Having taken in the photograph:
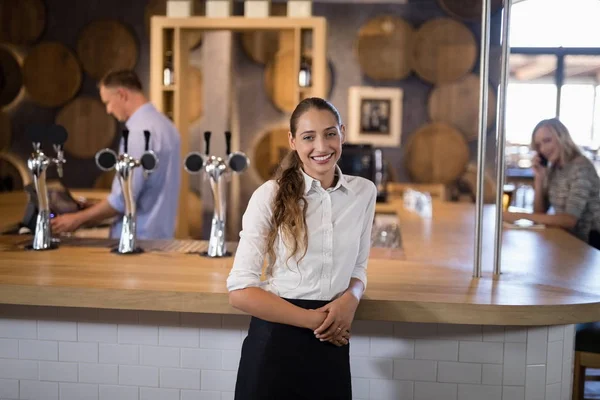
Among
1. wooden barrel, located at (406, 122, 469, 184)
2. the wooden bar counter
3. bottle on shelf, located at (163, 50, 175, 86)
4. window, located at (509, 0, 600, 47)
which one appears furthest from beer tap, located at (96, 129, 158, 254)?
window, located at (509, 0, 600, 47)

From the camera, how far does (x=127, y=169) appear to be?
2.63 metres

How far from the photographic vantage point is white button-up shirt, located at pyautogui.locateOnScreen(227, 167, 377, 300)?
173cm

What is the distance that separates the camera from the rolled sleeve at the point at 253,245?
67.7 inches

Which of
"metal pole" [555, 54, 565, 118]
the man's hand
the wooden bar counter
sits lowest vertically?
the wooden bar counter

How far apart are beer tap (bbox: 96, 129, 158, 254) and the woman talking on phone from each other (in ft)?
3.26

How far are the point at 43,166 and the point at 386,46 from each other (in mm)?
4547

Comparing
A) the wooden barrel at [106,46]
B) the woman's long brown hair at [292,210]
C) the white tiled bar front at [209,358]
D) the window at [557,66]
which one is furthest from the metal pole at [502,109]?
the window at [557,66]

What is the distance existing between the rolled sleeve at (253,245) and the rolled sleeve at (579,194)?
2.44m

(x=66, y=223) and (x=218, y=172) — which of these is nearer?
(x=218, y=172)

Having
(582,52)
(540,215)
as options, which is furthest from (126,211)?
(582,52)

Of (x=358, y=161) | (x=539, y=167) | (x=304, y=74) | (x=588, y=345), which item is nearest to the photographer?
(x=588, y=345)

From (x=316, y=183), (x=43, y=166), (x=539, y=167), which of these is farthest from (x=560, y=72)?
(x=316, y=183)

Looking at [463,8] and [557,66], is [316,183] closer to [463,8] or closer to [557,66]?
[463,8]

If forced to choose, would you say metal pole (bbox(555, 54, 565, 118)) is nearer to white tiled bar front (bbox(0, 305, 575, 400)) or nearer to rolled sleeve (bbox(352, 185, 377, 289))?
white tiled bar front (bbox(0, 305, 575, 400))
